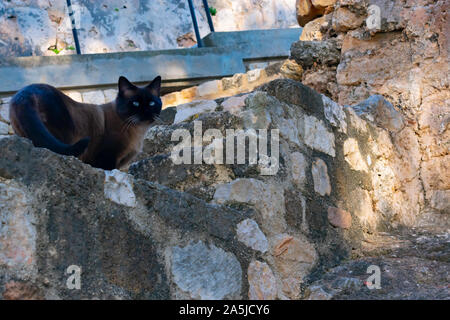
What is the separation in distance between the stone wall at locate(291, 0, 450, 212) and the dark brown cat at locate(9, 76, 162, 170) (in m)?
1.55

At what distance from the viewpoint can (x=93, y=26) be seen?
418 inches

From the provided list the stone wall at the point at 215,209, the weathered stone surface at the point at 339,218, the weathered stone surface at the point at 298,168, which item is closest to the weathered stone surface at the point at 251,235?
the stone wall at the point at 215,209

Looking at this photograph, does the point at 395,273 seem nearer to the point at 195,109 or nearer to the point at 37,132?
the point at 195,109

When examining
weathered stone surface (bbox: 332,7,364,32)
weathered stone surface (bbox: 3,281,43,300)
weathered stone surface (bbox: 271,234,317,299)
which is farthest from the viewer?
weathered stone surface (bbox: 332,7,364,32)

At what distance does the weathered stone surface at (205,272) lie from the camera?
1937mm

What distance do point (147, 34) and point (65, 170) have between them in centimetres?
963

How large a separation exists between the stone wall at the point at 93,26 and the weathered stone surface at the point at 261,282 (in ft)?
29.6

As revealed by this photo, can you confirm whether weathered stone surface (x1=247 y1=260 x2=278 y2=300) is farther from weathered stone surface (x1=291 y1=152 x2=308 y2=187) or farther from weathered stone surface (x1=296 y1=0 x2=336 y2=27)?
weathered stone surface (x1=296 y1=0 x2=336 y2=27)

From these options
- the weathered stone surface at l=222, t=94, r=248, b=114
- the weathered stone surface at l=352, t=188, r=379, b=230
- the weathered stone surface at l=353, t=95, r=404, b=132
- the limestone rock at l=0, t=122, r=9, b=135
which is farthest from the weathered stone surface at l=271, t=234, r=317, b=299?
the limestone rock at l=0, t=122, r=9, b=135

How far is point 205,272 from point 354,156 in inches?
59.0

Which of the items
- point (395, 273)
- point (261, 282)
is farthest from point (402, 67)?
point (261, 282)

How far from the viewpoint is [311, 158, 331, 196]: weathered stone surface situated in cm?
277

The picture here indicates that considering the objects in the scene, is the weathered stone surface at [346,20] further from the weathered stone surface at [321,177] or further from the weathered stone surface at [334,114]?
the weathered stone surface at [321,177]
